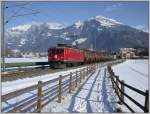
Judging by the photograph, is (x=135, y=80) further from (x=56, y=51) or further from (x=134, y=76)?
(x=56, y=51)

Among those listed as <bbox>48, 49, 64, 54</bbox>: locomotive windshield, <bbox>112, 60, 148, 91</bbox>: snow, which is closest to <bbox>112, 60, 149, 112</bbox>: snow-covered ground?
<bbox>112, 60, 148, 91</bbox>: snow

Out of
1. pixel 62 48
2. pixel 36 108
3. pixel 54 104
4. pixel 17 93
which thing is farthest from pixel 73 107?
pixel 62 48

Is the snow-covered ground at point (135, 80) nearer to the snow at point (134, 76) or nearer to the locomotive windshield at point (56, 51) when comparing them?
the snow at point (134, 76)

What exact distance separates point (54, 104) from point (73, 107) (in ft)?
3.16

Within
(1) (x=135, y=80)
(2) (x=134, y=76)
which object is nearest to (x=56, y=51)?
(2) (x=134, y=76)

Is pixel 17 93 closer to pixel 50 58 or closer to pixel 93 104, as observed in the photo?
pixel 93 104

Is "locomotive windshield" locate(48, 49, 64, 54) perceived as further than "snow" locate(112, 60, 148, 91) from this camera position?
Yes

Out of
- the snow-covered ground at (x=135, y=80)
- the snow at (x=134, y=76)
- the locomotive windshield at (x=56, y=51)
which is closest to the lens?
the snow-covered ground at (x=135, y=80)

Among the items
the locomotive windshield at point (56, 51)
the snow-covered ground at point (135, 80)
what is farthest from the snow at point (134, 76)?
the locomotive windshield at point (56, 51)

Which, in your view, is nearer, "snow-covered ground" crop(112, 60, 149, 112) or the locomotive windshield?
"snow-covered ground" crop(112, 60, 149, 112)

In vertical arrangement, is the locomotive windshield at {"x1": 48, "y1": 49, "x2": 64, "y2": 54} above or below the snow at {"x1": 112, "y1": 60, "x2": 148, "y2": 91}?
above

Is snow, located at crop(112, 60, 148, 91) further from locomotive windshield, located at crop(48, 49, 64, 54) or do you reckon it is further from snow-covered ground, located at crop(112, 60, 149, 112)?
locomotive windshield, located at crop(48, 49, 64, 54)

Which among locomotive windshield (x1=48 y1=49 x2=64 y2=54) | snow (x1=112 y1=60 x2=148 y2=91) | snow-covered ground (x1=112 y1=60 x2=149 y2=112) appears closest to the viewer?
snow-covered ground (x1=112 y1=60 x2=149 y2=112)

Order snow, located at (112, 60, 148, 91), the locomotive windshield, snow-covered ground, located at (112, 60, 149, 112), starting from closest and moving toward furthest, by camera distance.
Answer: snow-covered ground, located at (112, 60, 149, 112)
snow, located at (112, 60, 148, 91)
the locomotive windshield
